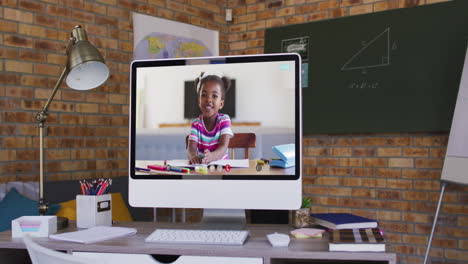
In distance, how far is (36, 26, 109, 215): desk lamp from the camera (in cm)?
180

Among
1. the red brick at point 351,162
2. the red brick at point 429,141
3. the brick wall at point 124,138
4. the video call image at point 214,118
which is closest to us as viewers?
the video call image at point 214,118

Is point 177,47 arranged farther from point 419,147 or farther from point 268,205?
point 268,205

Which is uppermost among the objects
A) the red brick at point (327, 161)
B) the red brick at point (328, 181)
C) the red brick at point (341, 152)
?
the red brick at point (341, 152)

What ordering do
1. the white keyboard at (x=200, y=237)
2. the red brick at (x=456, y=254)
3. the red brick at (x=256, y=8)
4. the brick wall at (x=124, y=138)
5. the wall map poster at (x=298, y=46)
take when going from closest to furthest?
the white keyboard at (x=200, y=237)
the brick wall at (x=124, y=138)
the red brick at (x=456, y=254)
the wall map poster at (x=298, y=46)
the red brick at (x=256, y=8)

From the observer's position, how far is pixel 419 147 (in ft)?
10.7

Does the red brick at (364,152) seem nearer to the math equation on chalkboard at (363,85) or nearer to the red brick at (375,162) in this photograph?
the red brick at (375,162)

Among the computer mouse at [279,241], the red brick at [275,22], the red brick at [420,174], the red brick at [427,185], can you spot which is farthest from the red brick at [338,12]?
the computer mouse at [279,241]

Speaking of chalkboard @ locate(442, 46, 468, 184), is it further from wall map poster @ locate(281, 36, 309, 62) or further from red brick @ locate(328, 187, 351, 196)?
wall map poster @ locate(281, 36, 309, 62)

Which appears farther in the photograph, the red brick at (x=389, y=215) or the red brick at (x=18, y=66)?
the red brick at (x=389, y=215)

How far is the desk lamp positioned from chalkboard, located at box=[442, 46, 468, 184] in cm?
203

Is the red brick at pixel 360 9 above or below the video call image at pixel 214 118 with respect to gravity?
above

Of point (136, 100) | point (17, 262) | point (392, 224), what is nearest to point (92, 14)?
point (136, 100)

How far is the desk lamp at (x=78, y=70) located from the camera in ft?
5.90

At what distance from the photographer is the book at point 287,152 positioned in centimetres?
164
